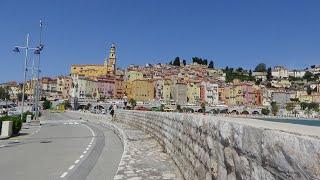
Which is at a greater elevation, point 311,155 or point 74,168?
point 311,155

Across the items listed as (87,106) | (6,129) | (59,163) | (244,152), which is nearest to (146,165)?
(59,163)

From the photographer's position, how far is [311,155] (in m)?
3.36

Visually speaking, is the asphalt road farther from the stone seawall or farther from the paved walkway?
the stone seawall

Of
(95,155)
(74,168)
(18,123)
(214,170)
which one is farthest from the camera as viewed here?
(18,123)

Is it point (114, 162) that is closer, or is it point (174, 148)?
point (174, 148)

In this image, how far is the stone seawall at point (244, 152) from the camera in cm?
352

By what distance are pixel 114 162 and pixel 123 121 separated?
85.2ft

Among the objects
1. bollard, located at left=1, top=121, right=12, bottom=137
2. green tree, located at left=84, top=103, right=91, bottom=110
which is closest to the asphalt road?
bollard, located at left=1, top=121, right=12, bottom=137

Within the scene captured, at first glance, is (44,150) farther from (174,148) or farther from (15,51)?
(15,51)

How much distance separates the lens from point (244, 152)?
16.8ft

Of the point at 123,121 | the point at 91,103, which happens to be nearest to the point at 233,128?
the point at 123,121

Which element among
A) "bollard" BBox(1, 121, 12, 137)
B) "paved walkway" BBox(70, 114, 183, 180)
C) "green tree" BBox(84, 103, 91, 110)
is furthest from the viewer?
"green tree" BBox(84, 103, 91, 110)

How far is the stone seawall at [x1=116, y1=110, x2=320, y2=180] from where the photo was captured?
352 centimetres

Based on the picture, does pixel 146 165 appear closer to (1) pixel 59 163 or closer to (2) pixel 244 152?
(1) pixel 59 163
